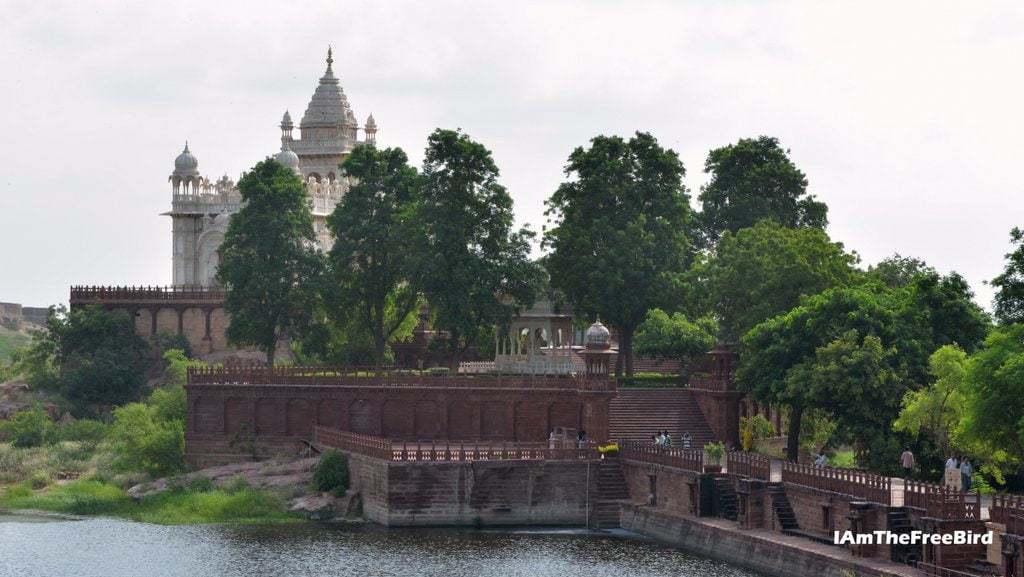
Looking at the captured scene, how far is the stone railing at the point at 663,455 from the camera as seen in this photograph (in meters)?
69.9

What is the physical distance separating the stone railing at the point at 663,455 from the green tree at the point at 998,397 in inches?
413

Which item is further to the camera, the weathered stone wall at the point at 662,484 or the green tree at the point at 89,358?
the green tree at the point at 89,358

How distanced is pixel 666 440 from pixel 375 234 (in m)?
19.0

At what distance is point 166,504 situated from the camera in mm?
79062

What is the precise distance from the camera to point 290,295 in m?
91.7

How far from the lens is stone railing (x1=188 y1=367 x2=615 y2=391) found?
274 ft

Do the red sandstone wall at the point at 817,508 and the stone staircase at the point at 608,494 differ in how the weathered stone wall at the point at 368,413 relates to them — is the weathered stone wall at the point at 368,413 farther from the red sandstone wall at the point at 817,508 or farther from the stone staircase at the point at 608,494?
the red sandstone wall at the point at 817,508

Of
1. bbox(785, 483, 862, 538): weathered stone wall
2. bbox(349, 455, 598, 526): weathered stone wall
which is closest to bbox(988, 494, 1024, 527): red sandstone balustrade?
bbox(785, 483, 862, 538): weathered stone wall

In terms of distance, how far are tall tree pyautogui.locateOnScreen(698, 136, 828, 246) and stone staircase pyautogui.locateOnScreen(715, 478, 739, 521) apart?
3712 centimetres

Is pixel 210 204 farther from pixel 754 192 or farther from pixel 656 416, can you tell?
pixel 656 416

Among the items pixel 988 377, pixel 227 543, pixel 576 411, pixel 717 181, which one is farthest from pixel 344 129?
pixel 988 377

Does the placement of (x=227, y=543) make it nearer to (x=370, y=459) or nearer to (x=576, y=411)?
(x=370, y=459)

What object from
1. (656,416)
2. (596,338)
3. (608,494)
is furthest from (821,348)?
(656,416)

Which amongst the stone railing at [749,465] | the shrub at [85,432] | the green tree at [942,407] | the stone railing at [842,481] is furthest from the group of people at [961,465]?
the shrub at [85,432]
